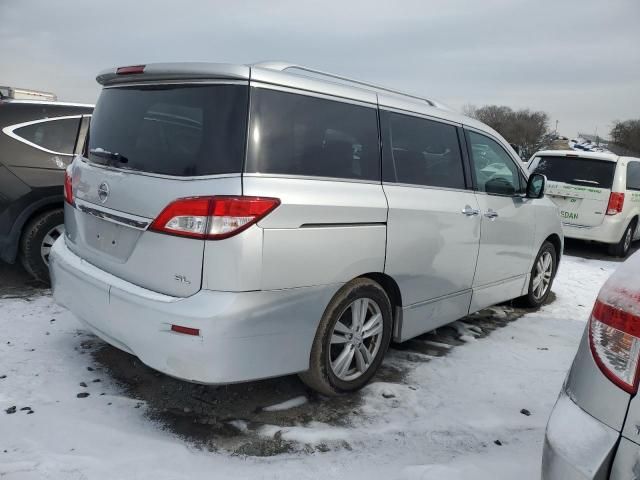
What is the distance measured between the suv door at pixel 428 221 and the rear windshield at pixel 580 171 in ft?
17.2

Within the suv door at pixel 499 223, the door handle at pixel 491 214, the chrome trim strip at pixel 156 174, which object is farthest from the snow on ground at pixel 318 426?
the chrome trim strip at pixel 156 174

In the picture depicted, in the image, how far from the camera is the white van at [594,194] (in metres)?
8.20

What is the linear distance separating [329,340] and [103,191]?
148 centimetres

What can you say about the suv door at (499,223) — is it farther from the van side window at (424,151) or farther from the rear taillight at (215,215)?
the rear taillight at (215,215)

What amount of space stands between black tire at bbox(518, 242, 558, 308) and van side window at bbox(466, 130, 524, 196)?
88 centimetres

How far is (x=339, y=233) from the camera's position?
9.37 ft

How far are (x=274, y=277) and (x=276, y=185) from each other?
45cm

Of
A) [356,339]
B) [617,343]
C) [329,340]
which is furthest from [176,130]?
[617,343]

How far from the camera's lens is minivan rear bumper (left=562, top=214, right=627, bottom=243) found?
821 centimetres

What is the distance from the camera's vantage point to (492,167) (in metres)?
4.42

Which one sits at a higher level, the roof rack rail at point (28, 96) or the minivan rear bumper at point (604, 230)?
the roof rack rail at point (28, 96)

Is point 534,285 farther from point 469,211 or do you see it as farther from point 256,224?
point 256,224

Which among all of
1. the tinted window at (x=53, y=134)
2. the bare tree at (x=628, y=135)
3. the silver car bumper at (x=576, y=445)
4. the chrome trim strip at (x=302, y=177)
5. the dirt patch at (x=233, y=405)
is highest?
the bare tree at (x=628, y=135)

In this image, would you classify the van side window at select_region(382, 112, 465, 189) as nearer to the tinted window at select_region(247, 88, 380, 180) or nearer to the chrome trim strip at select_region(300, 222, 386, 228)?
the tinted window at select_region(247, 88, 380, 180)
